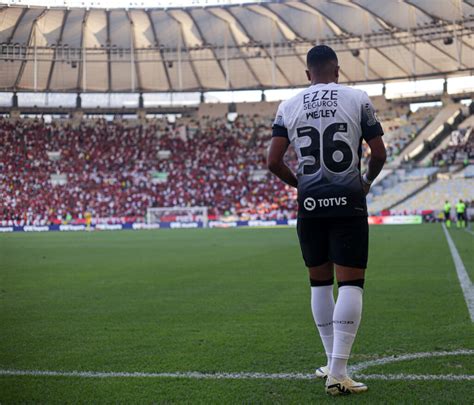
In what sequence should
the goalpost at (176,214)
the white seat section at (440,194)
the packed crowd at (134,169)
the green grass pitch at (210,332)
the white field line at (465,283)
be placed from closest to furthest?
the green grass pitch at (210,332), the white field line at (465,283), the white seat section at (440,194), the goalpost at (176,214), the packed crowd at (134,169)

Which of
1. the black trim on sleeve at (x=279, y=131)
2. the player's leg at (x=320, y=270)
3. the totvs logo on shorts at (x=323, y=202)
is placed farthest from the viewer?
the black trim on sleeve at (x=279, y=131)

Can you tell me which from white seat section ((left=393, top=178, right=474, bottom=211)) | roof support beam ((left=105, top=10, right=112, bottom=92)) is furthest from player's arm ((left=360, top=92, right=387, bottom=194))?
roof support beam ((left=105, top=10, right=112, bottom=92))

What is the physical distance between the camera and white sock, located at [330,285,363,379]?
434 cm

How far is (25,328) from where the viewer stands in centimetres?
698

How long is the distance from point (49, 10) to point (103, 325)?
47.6 metres

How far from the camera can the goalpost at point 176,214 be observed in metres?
48.7

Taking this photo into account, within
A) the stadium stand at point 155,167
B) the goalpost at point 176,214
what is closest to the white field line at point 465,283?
the goalpost at point 176,214

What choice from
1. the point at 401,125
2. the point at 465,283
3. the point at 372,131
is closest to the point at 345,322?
the point at 372,131

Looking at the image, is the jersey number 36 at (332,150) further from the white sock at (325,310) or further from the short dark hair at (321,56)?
the white sock at (325,310)

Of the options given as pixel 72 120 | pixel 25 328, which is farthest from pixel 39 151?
pixel 25 328

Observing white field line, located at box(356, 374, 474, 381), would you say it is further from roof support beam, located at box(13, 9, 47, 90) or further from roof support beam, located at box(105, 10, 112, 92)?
roof support beam, located at box(105, 10, 112, 92)

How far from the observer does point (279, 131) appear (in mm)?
4711

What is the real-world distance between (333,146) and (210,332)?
277 centimetres

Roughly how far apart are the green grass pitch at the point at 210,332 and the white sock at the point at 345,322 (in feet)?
0.93
